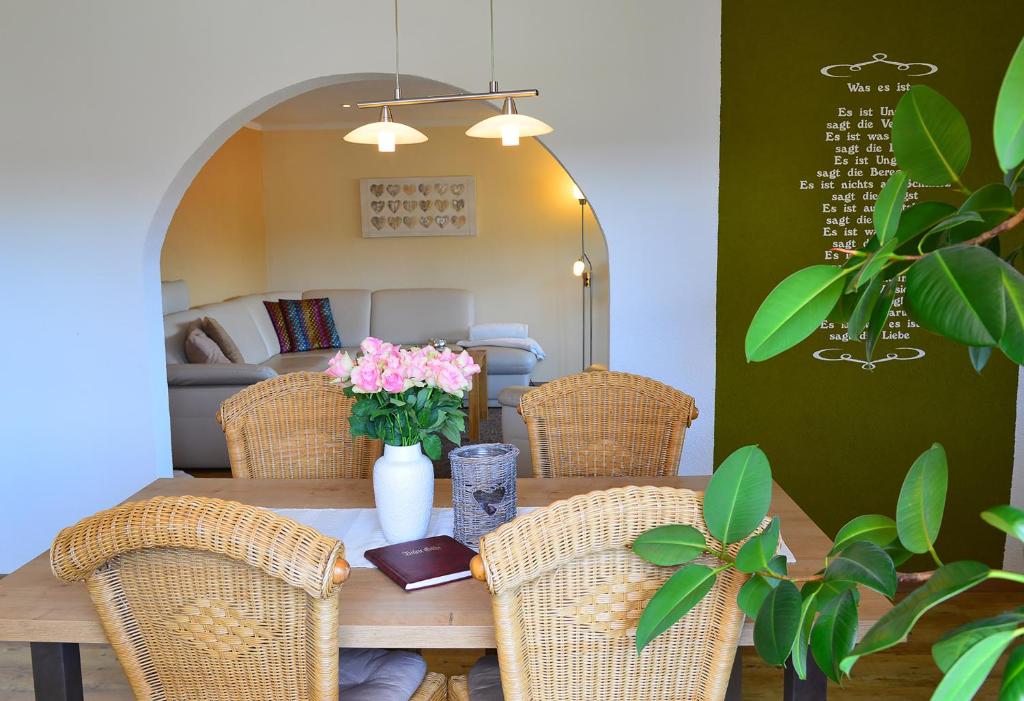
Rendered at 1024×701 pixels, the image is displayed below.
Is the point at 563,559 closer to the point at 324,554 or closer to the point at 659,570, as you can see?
the point at 659,570

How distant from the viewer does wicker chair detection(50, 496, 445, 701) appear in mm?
1296

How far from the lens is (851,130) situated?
126 inches

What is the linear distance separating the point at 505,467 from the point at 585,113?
1.75 metres

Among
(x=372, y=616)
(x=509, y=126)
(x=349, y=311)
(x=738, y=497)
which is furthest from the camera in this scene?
(x=349, y=311)

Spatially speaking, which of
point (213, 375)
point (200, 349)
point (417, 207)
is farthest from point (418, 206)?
point (213, 375)

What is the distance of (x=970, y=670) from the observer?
603 mm

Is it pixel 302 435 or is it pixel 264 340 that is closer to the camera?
pixel 302 435

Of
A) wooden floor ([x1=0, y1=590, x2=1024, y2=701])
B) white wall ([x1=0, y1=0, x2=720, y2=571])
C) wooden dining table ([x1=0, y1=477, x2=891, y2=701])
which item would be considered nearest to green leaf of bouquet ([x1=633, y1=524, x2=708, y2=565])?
wooden dining table ([x1=0, y1=477, x2=891, y2=701])

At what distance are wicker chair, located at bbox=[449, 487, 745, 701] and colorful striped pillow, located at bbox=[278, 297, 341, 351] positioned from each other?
618 centimetres

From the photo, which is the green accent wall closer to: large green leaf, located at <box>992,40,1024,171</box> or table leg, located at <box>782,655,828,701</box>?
table leg, located at <box>782,655,828,701</box>

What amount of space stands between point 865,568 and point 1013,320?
292 millimetres

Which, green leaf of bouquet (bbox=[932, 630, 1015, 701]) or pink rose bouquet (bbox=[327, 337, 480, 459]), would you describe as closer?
green leaf of bouquet (bbox=[932, 630, 1015, 701])

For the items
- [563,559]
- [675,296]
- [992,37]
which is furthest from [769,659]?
[992,37]

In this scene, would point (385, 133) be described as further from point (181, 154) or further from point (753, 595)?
point (753, 595)
